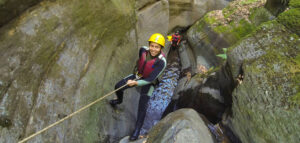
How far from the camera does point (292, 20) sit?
12.1ft

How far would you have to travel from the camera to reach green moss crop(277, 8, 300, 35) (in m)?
3.62

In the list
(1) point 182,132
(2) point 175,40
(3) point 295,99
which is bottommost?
(2) point 175,40

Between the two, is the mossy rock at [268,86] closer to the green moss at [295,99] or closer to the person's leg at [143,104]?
the green moss at [295,99]

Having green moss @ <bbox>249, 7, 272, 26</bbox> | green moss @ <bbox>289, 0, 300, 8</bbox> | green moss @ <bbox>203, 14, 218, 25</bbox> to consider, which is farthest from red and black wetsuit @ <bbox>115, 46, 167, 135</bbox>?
green moss @ <bbox>203, 14, 218, 25</bbox>

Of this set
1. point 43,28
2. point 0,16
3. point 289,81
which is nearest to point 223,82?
point 289,81

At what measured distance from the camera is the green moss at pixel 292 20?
3624 mm

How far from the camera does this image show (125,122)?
581 cm

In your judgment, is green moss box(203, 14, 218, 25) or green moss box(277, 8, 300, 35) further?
green moss box(203, 14, 218, 25)

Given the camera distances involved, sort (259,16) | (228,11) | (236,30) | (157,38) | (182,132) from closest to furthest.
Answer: (182,132)
(157,38)
(259,16)
(236,30)
(228,11)

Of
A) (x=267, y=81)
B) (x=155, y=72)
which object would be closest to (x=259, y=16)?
Answer: (x=267, y=81)

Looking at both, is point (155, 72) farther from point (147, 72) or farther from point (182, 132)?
point (182, 132)

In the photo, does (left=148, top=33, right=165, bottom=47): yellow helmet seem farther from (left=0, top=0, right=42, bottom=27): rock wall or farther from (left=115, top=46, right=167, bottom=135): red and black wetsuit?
(left=0, top=0, right=42, bottom=27): rock wall

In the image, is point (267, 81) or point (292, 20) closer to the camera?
point (267, 81)

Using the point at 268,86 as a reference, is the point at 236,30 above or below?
below
